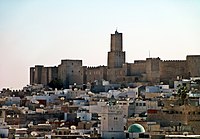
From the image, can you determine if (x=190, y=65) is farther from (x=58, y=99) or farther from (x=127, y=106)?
(x=127, y=106)

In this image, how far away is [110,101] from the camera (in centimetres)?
3189

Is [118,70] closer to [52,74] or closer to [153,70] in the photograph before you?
[153,70]

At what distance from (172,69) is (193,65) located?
63.9 inches

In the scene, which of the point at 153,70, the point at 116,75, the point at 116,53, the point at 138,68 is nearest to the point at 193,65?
the point at 153,70

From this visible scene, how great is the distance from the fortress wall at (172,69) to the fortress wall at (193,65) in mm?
533

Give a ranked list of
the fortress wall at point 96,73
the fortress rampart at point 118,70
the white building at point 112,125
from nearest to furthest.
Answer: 1. the white building at point 112,125
2. the fortress rampart at point 118,70
3. the fortress wall at point 96,73

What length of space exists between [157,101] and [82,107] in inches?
152

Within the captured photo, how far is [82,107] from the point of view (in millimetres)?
36406

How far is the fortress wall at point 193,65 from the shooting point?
155 feet

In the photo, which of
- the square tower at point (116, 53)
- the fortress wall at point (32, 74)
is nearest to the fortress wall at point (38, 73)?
the fortress wall at point (32, 74)

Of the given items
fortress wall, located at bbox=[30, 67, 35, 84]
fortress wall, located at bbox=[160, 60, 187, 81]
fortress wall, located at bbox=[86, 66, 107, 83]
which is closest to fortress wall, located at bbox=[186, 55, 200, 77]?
fortress wall, located at bbox=[160, 60, 187, 81]

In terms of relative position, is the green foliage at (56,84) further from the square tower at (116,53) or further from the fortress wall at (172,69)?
the fortress wall at (172,69)

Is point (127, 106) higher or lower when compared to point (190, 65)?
lower

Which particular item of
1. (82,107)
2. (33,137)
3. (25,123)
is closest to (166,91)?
(82,107)
